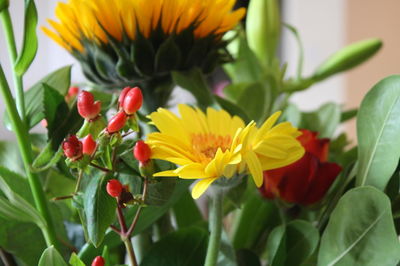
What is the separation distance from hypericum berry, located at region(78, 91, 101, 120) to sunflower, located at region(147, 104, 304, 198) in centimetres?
2

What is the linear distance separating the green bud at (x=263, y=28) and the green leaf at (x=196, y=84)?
11 centimetres

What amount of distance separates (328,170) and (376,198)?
74 mm

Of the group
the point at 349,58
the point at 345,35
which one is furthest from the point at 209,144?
the point at 345,35

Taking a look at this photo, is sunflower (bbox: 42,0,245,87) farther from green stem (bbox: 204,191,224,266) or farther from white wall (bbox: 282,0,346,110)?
white wall (bbox: 282,0,346,110)

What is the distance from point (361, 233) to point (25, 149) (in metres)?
0.15

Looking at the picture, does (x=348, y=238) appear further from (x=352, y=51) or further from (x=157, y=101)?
(x=352, y=51)

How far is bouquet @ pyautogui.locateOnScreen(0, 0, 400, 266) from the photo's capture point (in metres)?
0.20

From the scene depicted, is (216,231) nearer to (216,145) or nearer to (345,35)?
(216,145)

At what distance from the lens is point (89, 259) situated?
25cm

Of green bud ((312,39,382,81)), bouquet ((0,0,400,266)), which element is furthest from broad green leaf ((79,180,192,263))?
green bud ((312,39,382,81))

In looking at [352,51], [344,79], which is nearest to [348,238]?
[352,51]

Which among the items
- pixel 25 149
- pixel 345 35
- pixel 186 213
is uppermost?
pixel 25 149

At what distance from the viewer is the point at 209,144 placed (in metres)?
0.24

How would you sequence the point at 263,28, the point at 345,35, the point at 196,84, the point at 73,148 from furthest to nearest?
the point at 345,35, the point at 263,28, the point at 196,84, the point at 73,148
